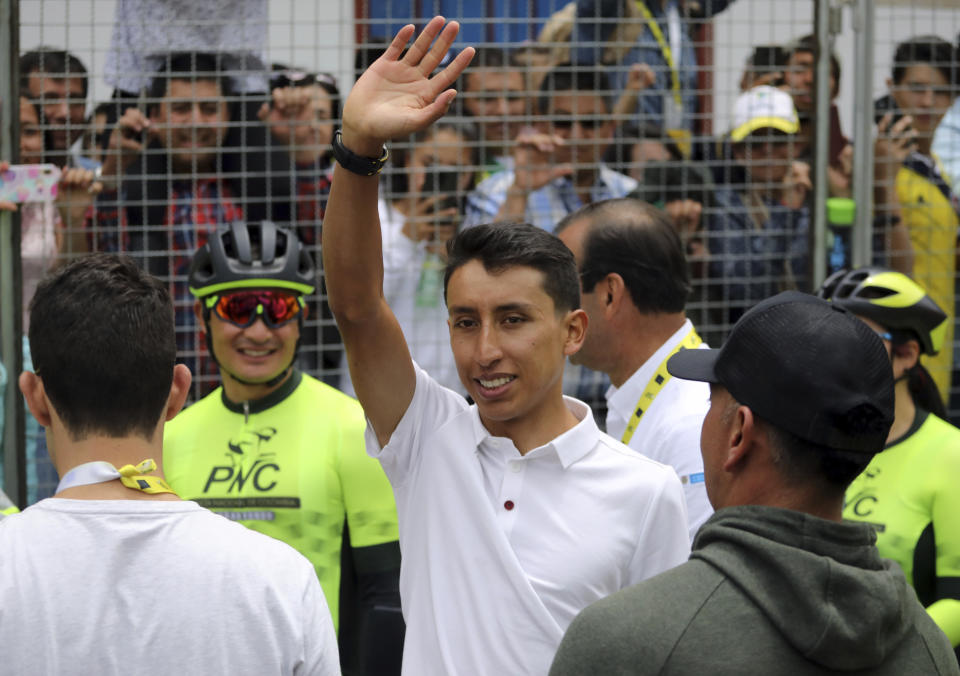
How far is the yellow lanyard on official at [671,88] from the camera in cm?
562

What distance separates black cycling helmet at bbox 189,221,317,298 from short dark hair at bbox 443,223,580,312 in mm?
1785

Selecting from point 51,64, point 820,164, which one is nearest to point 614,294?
point 820,164

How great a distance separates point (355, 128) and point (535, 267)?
0.59m

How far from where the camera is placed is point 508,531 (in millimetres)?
2744

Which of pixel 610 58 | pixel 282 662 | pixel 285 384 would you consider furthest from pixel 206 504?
pixel 610 58

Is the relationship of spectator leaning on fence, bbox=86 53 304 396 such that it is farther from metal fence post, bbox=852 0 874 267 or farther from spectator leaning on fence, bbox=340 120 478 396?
metal fence post, bbox=852 0 874 267

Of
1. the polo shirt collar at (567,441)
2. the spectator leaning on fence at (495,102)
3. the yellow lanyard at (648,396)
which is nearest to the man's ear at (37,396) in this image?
the polo shirt collar at (567,441)

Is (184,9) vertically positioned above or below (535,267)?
above

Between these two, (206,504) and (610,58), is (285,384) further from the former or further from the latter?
(610,58)

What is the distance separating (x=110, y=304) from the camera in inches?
93.5

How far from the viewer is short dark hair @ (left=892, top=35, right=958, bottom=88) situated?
19.0ft

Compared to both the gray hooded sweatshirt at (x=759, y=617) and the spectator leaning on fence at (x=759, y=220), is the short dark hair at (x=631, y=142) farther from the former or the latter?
the gray hooded sweatshirt at (x=759, y=617)

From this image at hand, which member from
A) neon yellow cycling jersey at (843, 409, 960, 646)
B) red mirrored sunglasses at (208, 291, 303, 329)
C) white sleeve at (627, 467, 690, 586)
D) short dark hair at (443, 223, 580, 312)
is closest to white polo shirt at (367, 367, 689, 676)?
white sleeve at (627, 467, 690, 586)

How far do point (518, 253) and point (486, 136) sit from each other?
276 centimetres
